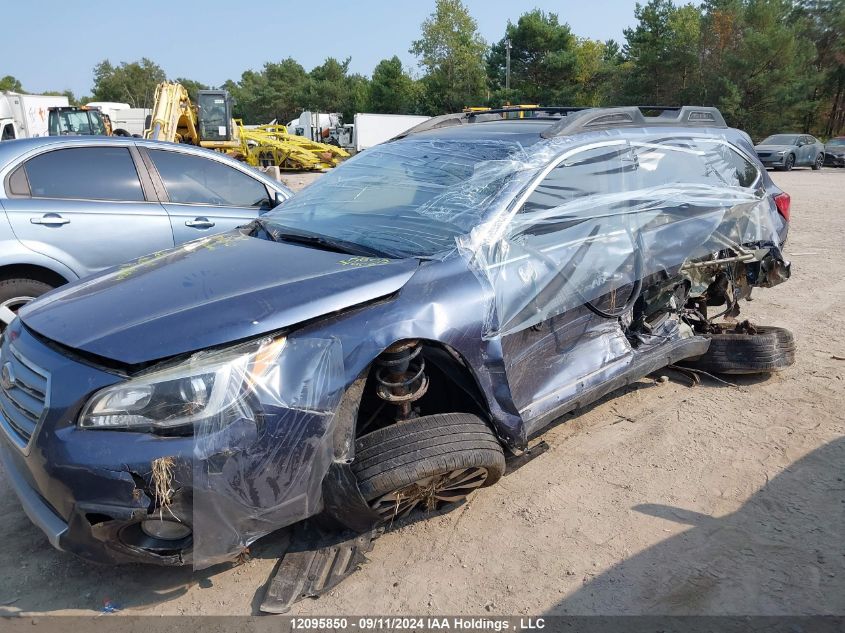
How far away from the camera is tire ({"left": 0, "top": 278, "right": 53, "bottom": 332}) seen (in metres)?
4.52

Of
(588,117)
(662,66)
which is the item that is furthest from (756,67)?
(588,117)

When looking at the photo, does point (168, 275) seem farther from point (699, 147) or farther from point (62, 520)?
point (699, 147)

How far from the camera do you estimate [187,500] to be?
6.88 ft

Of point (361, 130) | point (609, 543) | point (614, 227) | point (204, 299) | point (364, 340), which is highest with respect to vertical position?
point (361, 130)

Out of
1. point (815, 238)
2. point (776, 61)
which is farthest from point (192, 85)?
point (815, 238)

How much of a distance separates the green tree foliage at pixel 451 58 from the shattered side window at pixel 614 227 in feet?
167

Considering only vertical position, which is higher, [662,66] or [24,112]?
[662,66]

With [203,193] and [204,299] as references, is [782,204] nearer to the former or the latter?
[204,299]

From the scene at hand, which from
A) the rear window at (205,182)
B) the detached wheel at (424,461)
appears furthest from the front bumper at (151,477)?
the rear window at (205,182)

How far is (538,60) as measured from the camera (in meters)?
47.8

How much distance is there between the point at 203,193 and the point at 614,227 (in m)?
3.38

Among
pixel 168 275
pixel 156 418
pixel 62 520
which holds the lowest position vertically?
A: pixel 62 520

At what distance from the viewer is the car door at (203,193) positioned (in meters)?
4.90

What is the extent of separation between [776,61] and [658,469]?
40729 millimetres
